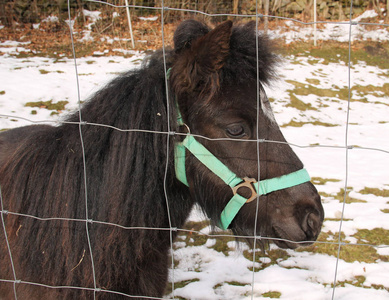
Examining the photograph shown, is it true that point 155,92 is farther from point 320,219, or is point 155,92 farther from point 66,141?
point 320,219

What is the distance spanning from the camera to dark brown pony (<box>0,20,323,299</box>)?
5.92ft

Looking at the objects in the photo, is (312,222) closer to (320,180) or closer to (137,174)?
(137,174)

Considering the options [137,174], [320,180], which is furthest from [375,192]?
[137,174]

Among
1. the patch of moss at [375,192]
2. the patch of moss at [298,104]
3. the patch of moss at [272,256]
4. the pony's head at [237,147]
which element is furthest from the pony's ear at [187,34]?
the patch of moss at [298,104]

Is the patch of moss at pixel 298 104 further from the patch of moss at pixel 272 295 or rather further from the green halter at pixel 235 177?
the green halter at pixel 235 177

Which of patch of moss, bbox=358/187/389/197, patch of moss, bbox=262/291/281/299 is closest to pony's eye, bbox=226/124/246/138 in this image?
patch of moss, bbox=262/291/281/299

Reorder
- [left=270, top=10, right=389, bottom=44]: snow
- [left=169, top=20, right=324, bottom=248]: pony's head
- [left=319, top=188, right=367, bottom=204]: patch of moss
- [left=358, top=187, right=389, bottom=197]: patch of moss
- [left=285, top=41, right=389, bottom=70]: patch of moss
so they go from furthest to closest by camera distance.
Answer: [left=270, top=10, right=389, bottom=44]: snow → [left=285, top=41, right=389, bottom=70]: patch of moss → [left=358, top=187, right=389, bottom=197]: patch of moss → [left=319, top=188, right=367, bottom=204]: patch of moss → [left=169, top=20, right=324, bottom=248]: pony's head

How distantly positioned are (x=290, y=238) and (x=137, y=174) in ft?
2.92

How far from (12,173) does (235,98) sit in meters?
1.34

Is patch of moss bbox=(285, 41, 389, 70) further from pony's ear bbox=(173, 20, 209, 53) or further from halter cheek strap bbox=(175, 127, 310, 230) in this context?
halter cheek strap bbox=(175, 127, 310, 230)

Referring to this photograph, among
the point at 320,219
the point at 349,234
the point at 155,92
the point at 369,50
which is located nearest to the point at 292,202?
the point at 320,219

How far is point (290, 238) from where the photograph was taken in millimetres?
1846

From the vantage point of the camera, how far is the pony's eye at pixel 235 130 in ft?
5.95

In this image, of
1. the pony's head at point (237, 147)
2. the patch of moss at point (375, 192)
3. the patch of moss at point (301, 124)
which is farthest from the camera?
the patch of moss at point (301, 124)
